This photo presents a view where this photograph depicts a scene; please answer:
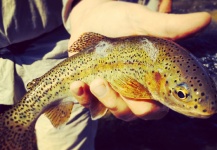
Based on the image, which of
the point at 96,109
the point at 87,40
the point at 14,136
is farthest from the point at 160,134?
the point at 87,40

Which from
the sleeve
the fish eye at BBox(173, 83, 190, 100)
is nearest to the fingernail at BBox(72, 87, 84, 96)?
the fish eye at BBox(173, 83, 190, 100)

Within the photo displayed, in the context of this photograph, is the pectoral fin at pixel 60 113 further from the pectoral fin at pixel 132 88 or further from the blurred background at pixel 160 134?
the blurred background at pixel 160 134

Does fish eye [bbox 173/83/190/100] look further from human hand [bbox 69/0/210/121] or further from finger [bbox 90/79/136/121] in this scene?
finger [bbox 90/79/136/121]

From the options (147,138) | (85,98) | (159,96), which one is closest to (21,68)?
(85,98)

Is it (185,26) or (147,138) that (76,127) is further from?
(185,26)

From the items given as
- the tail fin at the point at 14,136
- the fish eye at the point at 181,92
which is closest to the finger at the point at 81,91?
the tail fin at the point at 14,136
